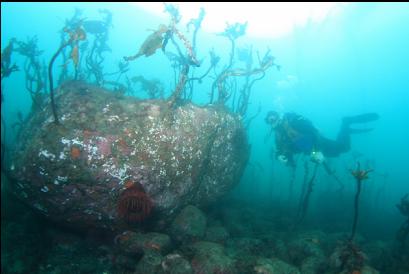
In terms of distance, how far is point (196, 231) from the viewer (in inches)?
285

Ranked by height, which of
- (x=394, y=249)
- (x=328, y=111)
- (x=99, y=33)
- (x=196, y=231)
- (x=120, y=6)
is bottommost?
(x=394, y=249)

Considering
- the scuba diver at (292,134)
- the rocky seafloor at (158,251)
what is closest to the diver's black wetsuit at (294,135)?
the scuba diver at (292,134)

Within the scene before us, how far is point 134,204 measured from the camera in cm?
629

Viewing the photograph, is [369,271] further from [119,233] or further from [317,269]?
[119,233]

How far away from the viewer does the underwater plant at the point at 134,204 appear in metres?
6.21

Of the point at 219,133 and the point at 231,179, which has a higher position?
the point at 219,133

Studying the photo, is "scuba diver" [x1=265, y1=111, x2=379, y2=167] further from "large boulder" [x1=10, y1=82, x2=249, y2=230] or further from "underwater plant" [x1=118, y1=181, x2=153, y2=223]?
"underwater plant" [x1=118, y1=181, x2=153, y2=223]

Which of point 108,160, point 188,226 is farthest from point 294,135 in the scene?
point 108,160

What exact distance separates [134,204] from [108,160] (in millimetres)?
1126

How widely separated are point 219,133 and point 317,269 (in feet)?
15.3

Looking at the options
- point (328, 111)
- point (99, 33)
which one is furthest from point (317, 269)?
point (328, 111)

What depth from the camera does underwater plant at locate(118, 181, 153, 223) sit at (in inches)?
245

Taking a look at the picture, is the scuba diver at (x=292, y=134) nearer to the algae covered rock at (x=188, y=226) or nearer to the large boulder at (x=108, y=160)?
the large boulder at (x=108, y=160)

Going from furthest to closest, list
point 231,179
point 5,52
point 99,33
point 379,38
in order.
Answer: point 379,38, point 99,33, point 231,179, point 5,52
